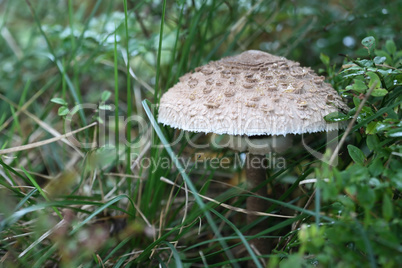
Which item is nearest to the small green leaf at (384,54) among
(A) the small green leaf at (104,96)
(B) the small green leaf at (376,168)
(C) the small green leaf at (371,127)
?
(C) the small green leaf at (371,127)

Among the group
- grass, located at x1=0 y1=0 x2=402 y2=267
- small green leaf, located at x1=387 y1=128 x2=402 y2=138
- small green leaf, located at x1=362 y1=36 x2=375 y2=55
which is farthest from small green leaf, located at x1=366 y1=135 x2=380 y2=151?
small green leaf, located at x1=362 y1=36 x2=375 y2=55

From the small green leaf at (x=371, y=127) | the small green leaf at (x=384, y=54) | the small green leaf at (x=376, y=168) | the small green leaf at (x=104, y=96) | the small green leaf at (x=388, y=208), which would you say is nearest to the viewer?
the small green leaf at (x=388, y=208)

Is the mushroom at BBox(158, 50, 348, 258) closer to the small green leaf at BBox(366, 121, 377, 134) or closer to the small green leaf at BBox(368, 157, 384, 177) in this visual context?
the small green leaf at BBox(366, 121, 377, 134)

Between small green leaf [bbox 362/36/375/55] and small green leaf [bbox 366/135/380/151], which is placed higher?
small green leaf [bbox 362/36/375/55]

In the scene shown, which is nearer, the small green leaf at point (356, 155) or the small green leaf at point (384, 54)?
the small green leaf at point (356, 155)

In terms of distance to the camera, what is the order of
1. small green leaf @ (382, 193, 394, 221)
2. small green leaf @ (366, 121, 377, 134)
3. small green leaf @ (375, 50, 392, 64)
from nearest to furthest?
small green leaf @ (382, 193, 394, 221) < small green leaf @ (366, 121, 377, 134) < small green leaf @ (375, 50, 392, 64)

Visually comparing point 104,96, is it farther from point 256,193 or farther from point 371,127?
point 371,127

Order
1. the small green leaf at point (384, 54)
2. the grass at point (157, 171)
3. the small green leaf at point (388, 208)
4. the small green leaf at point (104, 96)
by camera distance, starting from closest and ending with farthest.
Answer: the small green leaf at point (388, 208) → the grass at point (157, 171) → the small green leaf at point (384, 54) → the small green leaf at point (104, 96)

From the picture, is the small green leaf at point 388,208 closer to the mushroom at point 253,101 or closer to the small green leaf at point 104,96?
the mushroom at point 253,101

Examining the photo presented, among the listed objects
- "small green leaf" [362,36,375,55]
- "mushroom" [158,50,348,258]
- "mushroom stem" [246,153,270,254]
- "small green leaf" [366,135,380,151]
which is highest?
"small green leaf" [362,36,375,55]
